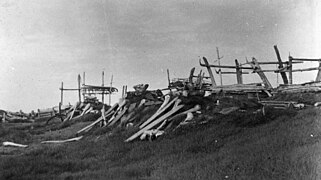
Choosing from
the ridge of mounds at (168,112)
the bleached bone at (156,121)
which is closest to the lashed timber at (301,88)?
the ridge of mounds at (168,112)

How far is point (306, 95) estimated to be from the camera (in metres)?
14.9

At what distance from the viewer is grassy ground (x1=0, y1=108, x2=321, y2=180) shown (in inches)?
234

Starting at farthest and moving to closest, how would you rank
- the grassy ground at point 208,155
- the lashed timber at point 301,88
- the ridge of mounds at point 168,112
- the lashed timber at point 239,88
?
the lashed timber at point 239,88 → the lashed timber at point 301,88 → the ridge of mounds at point 168,112 → the grassy ground at point 208,155

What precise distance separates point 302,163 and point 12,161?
7291 millimetres

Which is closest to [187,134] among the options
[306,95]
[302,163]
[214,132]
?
[214,132]

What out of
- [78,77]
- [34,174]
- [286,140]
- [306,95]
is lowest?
[34,174]

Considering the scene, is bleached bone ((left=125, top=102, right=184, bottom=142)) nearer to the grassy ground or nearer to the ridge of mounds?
the ridge of mounds

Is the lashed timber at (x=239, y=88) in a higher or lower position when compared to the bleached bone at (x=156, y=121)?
higher

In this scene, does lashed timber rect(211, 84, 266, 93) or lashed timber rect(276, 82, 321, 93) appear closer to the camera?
lashed timber rect(276, 82, 321, 93)

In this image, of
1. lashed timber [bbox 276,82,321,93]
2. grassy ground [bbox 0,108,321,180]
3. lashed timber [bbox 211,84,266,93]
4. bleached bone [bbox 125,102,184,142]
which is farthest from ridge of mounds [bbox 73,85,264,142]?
lashed timber [bbox 276,82,321,93]

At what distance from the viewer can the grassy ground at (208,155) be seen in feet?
19.5

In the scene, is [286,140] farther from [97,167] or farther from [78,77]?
[78,77]

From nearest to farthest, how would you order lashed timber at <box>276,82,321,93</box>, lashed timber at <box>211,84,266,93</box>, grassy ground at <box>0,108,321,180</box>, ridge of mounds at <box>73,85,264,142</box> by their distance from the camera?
grassy ground at <box>0,108,321,180</box> → ridge of mounds at <box>73,85,264,142</box> → lashed timber at <box>276,82,321,93</box> → lashed timber at <box>211,84,266,93</box>

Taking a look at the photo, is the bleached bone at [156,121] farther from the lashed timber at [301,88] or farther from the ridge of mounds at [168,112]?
the lashed timber at [301,88]
